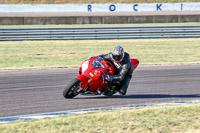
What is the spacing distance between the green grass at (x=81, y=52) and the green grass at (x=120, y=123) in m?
7.88

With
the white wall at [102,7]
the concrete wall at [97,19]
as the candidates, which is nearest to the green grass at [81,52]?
the concrete wall at [97,19]

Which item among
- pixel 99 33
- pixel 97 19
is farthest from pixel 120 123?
pixel 97 19

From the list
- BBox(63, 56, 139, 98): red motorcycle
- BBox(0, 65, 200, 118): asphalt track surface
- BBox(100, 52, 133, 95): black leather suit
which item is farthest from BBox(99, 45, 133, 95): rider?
BBox(0, 65, 200, 118): asphalt track surface

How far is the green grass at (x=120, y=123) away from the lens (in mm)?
6441

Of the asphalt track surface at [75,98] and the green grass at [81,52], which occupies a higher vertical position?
the green grass at [81,52]

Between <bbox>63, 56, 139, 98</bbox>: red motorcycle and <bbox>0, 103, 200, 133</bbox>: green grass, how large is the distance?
1236 millimetres

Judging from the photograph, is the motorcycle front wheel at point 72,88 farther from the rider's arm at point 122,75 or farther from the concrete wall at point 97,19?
the concrete wall at point 97,19

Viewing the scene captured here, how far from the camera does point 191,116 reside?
296 inches

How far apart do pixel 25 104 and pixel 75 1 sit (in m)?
30.3

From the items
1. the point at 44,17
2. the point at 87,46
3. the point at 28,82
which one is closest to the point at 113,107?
the point at 28,82

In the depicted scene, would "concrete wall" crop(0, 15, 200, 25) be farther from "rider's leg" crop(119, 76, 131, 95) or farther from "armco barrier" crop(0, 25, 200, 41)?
"rider's leg" crop(119, 76, 131, 95)

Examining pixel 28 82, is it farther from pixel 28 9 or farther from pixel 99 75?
pixel 28 9

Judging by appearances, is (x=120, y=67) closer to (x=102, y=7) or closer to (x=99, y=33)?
(x=99, y=33)

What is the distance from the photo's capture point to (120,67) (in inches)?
370
